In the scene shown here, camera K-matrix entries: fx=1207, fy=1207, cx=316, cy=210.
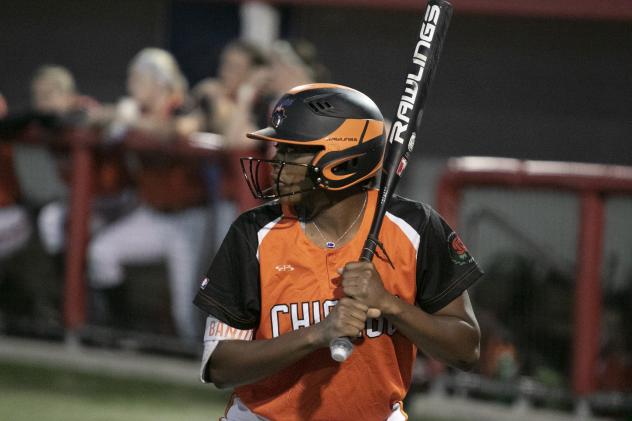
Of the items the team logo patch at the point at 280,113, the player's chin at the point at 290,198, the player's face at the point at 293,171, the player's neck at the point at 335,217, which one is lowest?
the player's neck at the point at 335,217

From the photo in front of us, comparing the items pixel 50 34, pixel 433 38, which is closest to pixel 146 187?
pixel 433 38

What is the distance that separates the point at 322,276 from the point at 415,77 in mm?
776

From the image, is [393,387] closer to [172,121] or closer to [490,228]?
[490,228]

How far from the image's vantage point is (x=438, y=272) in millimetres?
3896

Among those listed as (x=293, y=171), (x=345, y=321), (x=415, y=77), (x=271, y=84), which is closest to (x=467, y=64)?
(x=271, y=84)

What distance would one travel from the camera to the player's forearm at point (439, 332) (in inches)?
145

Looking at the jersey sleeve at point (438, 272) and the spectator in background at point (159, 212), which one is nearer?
the jersey sleeve at point (438, 272)

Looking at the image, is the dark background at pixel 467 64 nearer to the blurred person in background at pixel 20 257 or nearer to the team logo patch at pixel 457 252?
the blurred person in background at pixel 20 257

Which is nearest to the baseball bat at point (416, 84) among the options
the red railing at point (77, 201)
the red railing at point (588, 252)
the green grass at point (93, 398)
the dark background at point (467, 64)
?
the red railing at point (588, 252)

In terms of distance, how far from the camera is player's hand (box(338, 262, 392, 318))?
3600mm

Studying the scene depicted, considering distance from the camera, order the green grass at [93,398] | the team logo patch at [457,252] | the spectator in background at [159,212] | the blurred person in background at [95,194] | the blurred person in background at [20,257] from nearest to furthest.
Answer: the team logo patch at [457,252] < the green grass at [93,398] < the spectator in background at [159,212] < the blurred person in background at [95,194] < the blurred person in background at [20,257]

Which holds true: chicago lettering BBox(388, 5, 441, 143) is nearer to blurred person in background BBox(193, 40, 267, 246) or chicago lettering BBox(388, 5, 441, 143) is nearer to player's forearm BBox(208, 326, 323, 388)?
player's forearm BBox(208, 326, 323, 388)

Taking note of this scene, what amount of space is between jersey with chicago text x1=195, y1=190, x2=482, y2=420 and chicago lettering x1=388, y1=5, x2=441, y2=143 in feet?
0.98

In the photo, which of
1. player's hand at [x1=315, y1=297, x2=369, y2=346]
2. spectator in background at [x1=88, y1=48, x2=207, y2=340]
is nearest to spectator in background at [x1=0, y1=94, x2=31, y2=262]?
spectator in background at [x1=88, y1=48, x2=207, y2=340]
